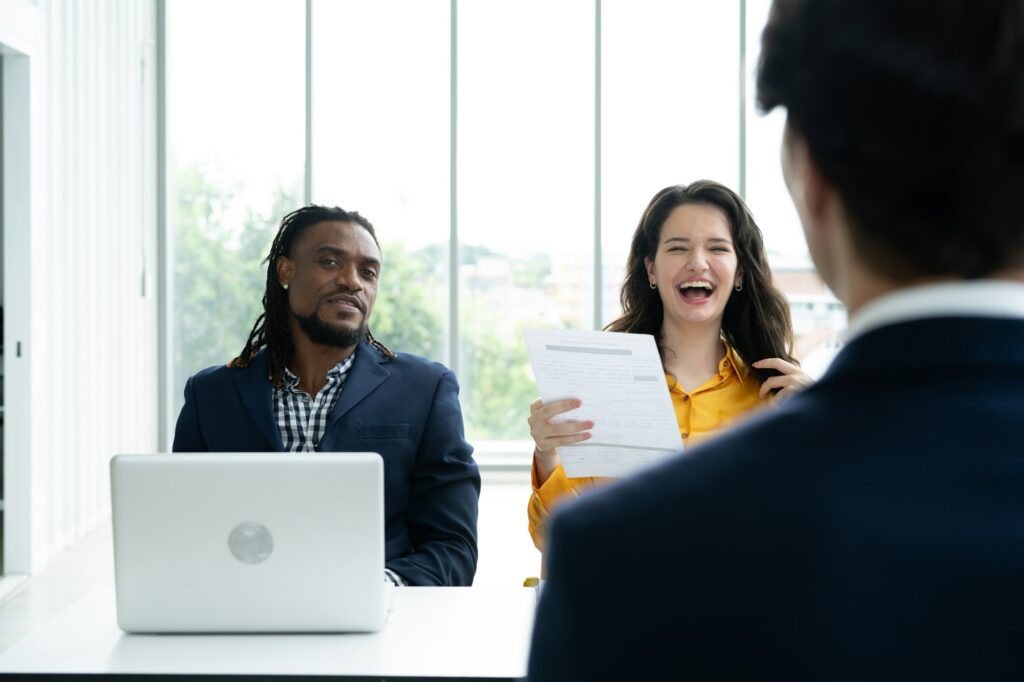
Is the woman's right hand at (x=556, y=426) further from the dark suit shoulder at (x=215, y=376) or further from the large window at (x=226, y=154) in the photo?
the large window at (x=226, y=154)

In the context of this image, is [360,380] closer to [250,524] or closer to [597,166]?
[250,524]

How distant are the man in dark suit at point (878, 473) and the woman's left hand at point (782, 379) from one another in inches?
82.7

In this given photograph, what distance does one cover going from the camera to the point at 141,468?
1.76 meters

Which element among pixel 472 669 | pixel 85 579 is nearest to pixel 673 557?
pixel 472 669

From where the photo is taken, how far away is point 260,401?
264 cm

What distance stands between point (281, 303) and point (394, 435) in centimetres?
57

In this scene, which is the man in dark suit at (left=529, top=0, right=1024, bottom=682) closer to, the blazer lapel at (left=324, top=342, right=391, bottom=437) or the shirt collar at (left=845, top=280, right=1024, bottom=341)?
the shirt collar at (left=845, top=280, right=1024, bottom=341)

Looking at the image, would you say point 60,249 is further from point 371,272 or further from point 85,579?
point 371,272

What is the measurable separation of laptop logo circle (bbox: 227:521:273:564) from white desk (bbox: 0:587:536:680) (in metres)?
0.16

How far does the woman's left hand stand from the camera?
2.59 meters

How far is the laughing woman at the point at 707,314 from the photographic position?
2660 millimetres

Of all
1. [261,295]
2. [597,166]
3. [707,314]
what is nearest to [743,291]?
[707,314]

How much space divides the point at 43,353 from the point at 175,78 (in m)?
2.51

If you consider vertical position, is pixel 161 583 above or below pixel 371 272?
below
